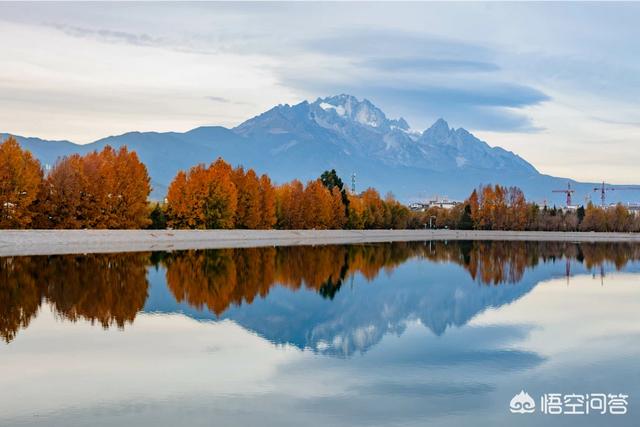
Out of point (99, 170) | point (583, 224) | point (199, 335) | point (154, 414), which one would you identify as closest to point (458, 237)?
point (583, 224)

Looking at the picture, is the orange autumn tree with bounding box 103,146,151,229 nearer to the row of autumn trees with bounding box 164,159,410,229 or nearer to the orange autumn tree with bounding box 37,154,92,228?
the orange autumn tree with bounding box 37,154,92,228

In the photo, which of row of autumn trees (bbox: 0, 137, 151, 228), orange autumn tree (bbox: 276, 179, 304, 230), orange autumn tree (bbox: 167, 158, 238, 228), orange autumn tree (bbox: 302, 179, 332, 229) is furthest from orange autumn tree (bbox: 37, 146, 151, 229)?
orange autumn tree (bbox: 302, 179, 332, 229)

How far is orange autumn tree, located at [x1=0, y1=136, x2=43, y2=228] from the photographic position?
61969 mm

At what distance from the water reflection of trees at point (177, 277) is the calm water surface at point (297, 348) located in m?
0.18

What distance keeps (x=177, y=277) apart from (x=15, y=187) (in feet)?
103

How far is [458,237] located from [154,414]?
113 m

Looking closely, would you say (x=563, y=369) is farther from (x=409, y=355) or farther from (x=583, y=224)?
(x=583, y=224)

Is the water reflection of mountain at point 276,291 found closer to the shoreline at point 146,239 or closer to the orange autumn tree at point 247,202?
the shoreline at point 146,239

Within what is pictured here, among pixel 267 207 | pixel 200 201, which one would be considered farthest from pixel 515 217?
pixel 200 201

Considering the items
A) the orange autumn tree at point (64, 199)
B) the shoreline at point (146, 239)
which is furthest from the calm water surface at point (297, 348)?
the orange autumn tree at point (64, 199)

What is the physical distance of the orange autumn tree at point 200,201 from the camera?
267ft

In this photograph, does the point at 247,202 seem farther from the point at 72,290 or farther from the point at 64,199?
the point at 72,290

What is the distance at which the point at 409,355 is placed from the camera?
751 inches

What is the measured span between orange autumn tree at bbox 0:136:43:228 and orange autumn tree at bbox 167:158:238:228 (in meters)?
18.8
